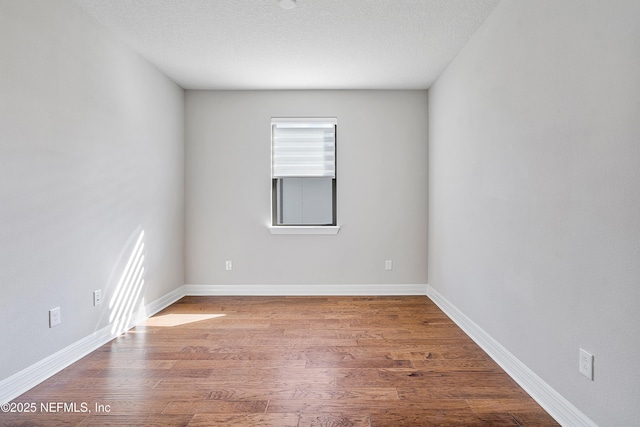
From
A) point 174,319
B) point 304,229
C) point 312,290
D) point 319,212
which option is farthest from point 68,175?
point 312,290

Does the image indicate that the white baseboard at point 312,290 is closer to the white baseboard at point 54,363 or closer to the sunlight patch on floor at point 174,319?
the sunlight patch on floor at point 174,319

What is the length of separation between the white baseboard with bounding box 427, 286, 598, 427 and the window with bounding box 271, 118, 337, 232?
2.04 metres

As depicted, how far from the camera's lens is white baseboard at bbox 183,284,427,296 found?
4277 millimetres

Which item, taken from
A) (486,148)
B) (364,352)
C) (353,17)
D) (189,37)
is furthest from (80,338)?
(486,148)

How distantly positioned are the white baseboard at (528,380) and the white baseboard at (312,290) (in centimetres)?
115

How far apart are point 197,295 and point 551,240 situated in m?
3.80

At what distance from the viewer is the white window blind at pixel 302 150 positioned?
14.2 ft

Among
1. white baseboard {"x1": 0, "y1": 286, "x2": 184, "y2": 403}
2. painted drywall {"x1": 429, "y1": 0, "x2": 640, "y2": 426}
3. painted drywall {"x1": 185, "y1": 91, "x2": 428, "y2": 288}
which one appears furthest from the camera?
painted drywall {"x1": 185, "y1": 91, "x2": 428, "y2": 288}

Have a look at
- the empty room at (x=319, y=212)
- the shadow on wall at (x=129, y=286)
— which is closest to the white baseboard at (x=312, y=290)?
the empty room at (x=319, y=212)

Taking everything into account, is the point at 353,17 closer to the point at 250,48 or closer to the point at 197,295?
the point at 250,48

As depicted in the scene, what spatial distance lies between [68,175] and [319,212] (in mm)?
2709

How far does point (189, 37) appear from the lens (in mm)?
2938

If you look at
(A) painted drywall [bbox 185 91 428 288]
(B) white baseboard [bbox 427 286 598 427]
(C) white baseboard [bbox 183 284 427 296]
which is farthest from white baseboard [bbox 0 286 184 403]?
(B) white baseboard [bbox 427 286 598 427]

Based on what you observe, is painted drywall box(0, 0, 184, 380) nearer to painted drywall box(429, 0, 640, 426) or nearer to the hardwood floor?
the hardwood floor
